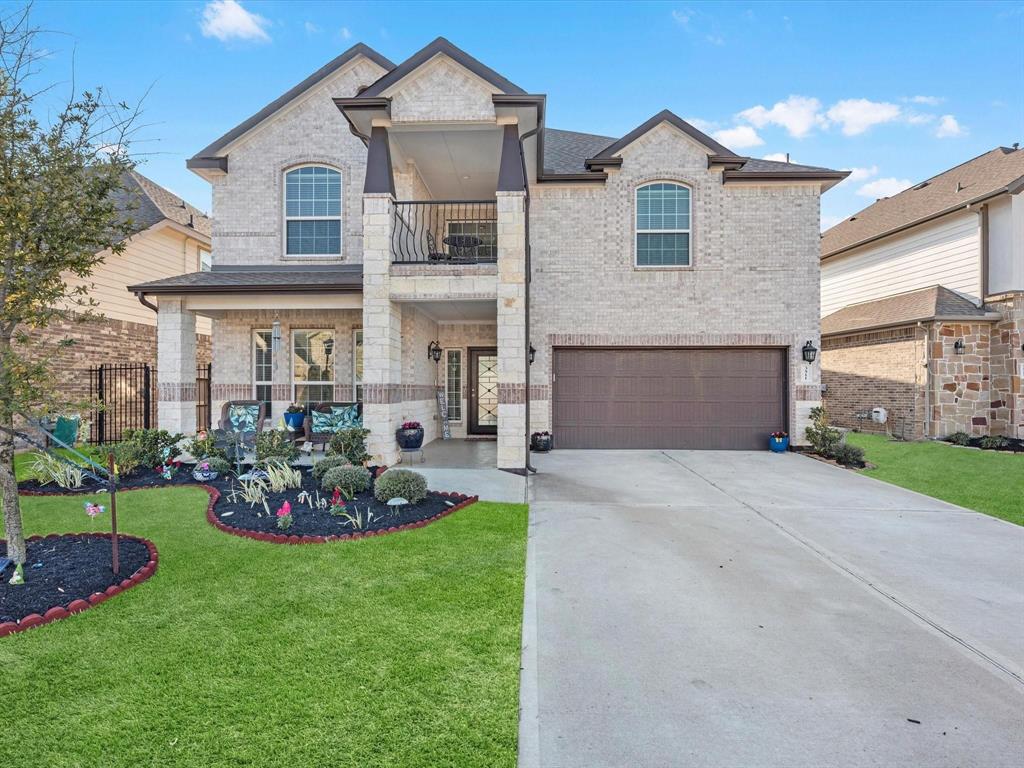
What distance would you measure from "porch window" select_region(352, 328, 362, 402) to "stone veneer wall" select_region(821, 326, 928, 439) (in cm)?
1442

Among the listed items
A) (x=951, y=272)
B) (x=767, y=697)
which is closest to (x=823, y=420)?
(x=951, y=272)

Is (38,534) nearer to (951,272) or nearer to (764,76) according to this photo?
(764,76)

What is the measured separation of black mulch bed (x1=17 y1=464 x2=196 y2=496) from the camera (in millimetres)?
7241

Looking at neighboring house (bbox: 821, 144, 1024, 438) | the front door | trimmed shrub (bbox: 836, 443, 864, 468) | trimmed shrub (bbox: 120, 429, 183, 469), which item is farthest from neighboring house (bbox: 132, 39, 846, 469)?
neighboring house (bbox: 821, 144, 1024, 438)

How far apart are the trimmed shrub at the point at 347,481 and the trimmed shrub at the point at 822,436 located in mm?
9394

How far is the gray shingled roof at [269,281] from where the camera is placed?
390 inches

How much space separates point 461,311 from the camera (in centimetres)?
1111

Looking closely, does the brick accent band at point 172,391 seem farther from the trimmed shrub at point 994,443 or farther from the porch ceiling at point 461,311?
the trimmed shrub at point 994,443

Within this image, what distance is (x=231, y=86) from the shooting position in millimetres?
12242

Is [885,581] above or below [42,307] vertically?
below

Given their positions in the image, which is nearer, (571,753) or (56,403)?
(571,753)

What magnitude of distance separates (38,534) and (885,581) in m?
8.52

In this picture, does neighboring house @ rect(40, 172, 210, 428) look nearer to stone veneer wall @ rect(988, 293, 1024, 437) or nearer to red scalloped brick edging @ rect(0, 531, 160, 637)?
red scalloped brick edging @ rect(0, 531, 160, 637)

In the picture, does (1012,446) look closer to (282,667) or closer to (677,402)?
(677,402)
